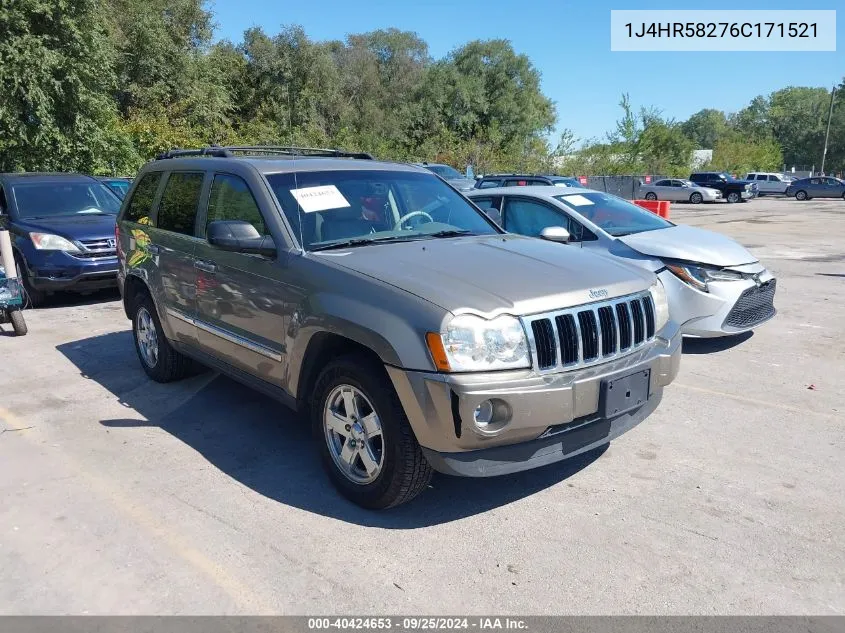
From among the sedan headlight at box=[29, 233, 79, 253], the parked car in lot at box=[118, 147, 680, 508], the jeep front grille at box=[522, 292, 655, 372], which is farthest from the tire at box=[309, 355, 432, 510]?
the sedan headlight at box=[29, 233, 79, 253]

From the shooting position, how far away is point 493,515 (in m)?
3.64

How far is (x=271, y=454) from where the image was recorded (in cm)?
447

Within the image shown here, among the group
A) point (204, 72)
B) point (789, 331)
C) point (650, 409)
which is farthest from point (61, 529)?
point (204, 72)

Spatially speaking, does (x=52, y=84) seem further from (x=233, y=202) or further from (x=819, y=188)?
(x=819, y=188)

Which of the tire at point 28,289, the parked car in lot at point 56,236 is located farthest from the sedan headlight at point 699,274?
the tire at point 28,289

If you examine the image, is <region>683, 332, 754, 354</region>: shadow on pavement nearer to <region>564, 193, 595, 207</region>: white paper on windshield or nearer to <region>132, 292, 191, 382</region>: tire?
<region>564, 193, 595, 207</region>: white paper on windshield

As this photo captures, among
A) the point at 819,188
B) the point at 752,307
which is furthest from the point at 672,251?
the point at 819,188

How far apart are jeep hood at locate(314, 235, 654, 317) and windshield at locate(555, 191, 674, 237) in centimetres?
320

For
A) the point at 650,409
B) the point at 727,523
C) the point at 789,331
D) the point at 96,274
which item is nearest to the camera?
the point at 727,523

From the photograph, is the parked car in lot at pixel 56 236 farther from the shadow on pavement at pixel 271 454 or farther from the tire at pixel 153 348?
the tire at pixel 153 348

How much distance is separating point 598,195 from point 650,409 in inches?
179

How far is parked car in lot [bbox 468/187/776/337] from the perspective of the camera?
6453 millimetres

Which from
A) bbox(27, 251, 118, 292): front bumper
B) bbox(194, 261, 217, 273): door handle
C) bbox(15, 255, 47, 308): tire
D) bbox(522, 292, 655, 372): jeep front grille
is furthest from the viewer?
bbox(15, 255, 47, 308): tire
